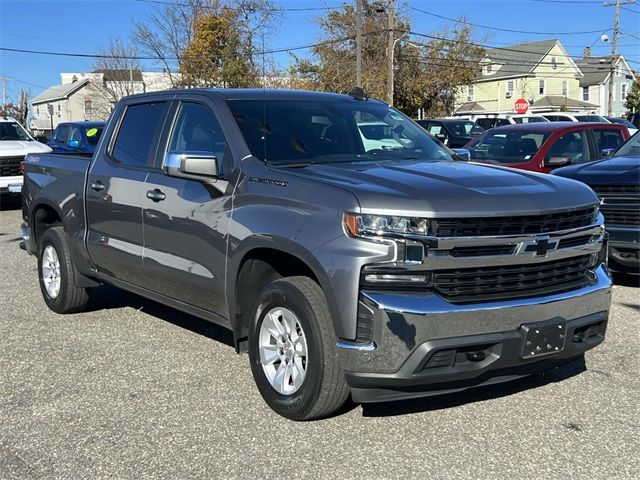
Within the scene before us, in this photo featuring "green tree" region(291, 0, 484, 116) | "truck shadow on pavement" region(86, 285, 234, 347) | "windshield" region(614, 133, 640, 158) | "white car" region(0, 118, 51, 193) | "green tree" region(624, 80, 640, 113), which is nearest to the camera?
"truck shadow on pavement" region(86, 285, 234, 347)

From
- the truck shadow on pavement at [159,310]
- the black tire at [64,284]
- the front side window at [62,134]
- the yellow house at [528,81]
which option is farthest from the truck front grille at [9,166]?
the yellow house at [528,81]

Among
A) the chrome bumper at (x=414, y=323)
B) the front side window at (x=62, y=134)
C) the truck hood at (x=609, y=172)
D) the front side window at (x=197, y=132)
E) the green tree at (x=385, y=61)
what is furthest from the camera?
the green tree at (x=385, y=61)

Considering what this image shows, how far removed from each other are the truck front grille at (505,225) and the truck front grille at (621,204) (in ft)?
11.3

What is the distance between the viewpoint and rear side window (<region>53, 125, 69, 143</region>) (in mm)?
19109

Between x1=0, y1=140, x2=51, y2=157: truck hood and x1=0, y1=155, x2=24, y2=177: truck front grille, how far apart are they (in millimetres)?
89

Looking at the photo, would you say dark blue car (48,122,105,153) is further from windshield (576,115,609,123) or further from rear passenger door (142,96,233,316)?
windshield (576,115,609,123)

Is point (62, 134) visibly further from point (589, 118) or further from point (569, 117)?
point (589, 118)

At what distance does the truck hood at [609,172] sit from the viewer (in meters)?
7.27

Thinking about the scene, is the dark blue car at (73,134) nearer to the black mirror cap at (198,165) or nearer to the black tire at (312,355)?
the black mirror cap at (198,165)

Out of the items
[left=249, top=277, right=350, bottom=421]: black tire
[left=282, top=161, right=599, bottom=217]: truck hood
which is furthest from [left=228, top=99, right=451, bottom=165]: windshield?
[left=249, top=277, right=350, bottom=421]: black tire

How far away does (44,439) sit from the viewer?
4.03 m

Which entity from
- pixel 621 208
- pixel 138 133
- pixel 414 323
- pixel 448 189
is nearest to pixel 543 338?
pixel 414 323

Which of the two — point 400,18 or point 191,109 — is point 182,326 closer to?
point 191,109

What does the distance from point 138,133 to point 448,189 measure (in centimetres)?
294
